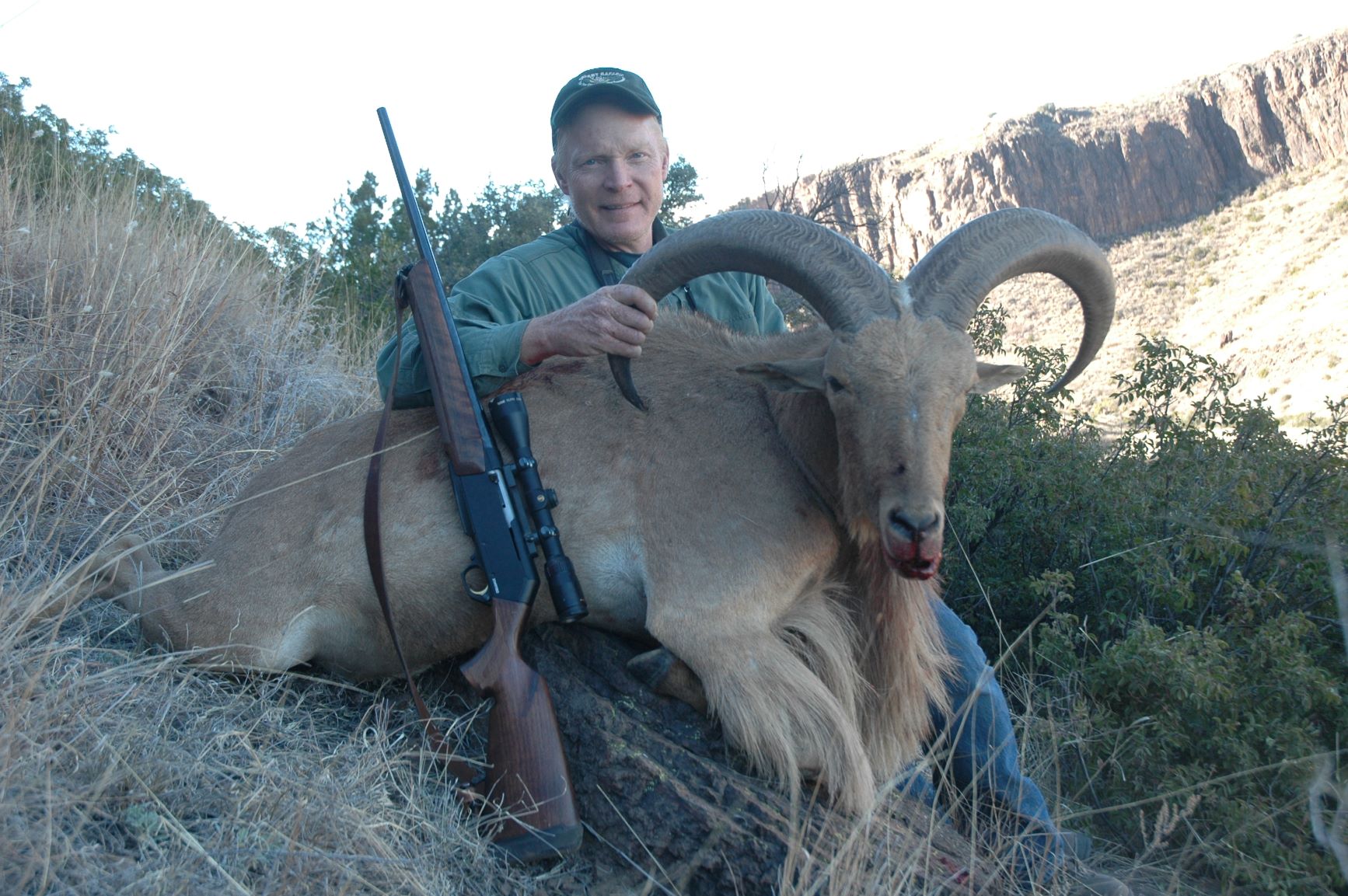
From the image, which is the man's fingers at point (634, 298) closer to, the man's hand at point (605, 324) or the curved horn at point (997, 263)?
the man's hand at point (605, 324)

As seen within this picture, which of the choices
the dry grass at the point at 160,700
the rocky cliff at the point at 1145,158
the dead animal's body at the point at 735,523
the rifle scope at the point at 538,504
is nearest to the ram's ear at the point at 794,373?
the dead animal's body at the point at 735,523

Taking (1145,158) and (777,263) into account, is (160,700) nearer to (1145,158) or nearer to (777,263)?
(777,263)

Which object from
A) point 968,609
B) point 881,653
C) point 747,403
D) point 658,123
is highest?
point 658,123

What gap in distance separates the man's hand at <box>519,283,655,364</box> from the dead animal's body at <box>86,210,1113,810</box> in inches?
8.7

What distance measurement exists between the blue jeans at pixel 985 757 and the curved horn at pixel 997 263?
1.40 metres

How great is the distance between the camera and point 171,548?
455 centimetres

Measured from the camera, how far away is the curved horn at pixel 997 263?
3527 millimetres

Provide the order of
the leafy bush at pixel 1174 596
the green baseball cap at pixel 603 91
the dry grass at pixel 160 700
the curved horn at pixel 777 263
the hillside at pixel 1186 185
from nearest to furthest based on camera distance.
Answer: the dry grass at pixel 160 700 → the curved horn at pixel 777 263 → the leafy bush at pixel 1174 596 → the green baseball cap at pixel 603 91 → the hillside at pixel 1186 185

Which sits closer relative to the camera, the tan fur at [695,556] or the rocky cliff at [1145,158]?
the tan fur at [695,556]

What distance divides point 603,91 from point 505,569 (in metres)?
2.60

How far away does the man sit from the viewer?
11.8 ft

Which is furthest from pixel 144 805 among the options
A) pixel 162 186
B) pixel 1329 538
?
pixel 162 186

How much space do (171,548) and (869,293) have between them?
3.53 m

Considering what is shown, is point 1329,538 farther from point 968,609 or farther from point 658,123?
point 658,123
